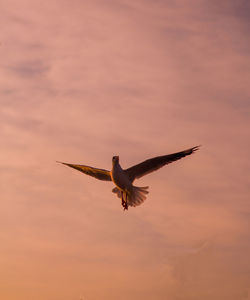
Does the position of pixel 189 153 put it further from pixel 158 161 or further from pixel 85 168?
pixel 85 168

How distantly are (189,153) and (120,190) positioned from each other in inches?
197

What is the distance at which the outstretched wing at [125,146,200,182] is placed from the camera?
5362cm

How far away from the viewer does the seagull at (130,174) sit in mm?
53562

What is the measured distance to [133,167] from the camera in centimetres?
5422

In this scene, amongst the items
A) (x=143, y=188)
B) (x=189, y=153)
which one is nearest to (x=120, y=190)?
(x=143, y=188)

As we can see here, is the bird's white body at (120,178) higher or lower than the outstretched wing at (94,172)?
lower

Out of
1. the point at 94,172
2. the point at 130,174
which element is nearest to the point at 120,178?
the point at 130,174

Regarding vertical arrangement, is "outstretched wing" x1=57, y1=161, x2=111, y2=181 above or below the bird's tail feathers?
above

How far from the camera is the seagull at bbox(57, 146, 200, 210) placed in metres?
53.6

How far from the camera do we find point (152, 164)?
177 feet

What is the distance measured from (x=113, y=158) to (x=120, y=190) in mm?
2549

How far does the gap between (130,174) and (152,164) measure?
5.32 feet

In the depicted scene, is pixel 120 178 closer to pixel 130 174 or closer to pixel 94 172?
pixel 130 174

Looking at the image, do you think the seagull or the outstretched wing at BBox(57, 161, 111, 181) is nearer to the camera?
the seagull
